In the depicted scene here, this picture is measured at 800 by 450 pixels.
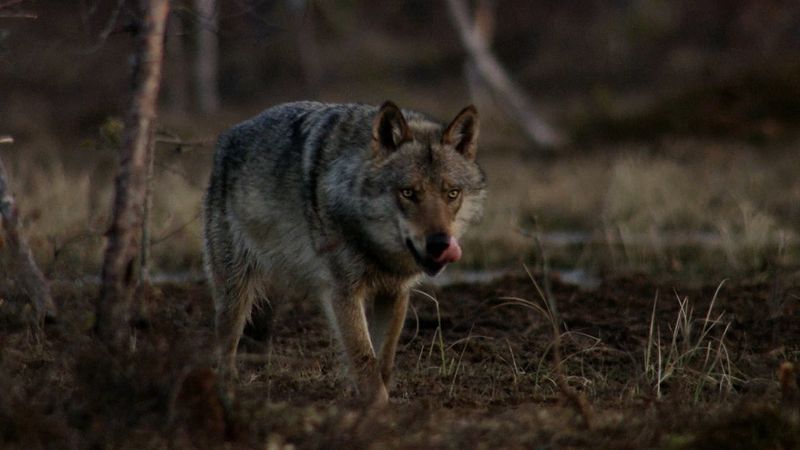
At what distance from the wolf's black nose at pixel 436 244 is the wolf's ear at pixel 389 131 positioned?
74 cm

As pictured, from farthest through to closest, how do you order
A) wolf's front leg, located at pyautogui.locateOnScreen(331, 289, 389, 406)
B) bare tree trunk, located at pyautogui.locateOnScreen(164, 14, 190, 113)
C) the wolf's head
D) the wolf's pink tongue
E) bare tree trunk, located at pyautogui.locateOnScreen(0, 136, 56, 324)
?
1. bare tree trunk, located at pyautogui.locateOnScreen(164, 14, 190, 113)
2. bare tree trunk, located at pyautogui.locateOnScreen(0, 136, 56, 324)
3. wolf's front leg, located at pyautogui.locateOnScreen(331, 289, 389, 406)
4. the wolf's head
5. the wolf's pink tongue

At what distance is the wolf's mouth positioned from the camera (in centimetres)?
603

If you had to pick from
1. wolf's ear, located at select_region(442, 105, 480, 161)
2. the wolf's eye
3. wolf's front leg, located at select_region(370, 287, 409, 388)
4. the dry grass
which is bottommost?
the dry grass

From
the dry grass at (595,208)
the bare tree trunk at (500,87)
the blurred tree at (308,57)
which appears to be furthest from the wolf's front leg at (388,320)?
the blurred tree at (308,57)

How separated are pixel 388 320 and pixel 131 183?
72.1 inches

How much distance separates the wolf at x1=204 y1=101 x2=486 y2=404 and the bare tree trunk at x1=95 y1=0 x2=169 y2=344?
1.85 ft

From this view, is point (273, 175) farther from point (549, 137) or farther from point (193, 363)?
point (549, 137)

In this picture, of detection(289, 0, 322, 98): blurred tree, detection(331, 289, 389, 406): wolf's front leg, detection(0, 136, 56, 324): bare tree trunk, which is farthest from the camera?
detection(289, 0, 322, 98): blurred tree

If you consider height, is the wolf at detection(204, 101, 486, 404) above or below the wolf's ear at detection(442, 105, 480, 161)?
below

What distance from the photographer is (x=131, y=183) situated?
18.5 feet

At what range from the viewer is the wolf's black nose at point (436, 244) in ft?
19.5

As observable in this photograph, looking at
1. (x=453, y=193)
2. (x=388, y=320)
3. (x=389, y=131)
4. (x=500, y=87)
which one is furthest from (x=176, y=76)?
(x=453, y=193)

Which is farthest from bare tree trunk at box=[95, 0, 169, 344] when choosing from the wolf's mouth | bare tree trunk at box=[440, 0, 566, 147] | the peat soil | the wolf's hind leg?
bare tree trunk at box=[440, 0, 566, 147]

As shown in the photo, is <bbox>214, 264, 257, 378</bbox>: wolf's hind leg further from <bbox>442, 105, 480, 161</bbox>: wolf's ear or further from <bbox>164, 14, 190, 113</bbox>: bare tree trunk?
<bbox>164, 14, 190, 113</bbox>: bare tree trunk
